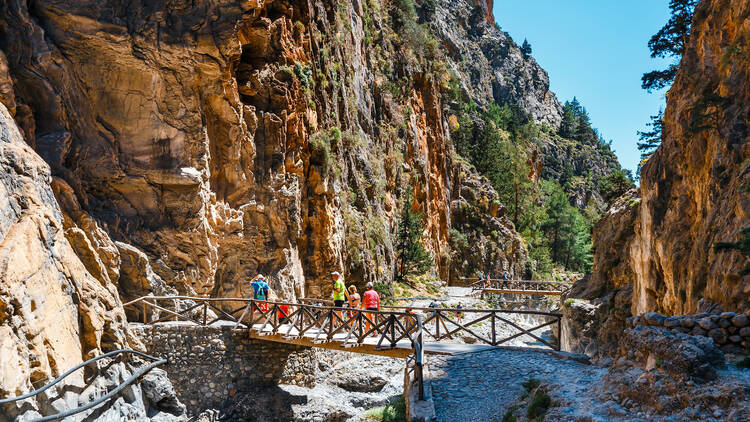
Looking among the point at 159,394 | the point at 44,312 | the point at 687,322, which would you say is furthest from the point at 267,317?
the point at 687,322

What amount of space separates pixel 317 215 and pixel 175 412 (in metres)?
11.0

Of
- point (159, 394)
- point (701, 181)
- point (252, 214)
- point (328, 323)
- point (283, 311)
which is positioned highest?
point (701, 181)

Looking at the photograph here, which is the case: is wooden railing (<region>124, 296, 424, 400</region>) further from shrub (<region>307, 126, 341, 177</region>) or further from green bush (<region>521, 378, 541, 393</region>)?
shrub (<region>307, 126, 341, 177</region>)

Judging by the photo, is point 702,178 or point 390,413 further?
point 390,413

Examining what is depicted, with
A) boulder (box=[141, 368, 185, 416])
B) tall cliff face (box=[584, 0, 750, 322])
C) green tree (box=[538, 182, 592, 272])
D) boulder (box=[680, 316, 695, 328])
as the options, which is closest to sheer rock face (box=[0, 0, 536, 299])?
boulder (box=[141, 368, 185, 416])

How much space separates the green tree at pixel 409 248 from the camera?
31.1 metres

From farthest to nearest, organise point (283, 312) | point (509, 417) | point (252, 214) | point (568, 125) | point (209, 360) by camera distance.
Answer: point (568, 125) < point (252, 214) < point (283, 312) < point (209, 360) < point (509, 417)

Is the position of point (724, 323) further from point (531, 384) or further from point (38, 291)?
point (38, 291)

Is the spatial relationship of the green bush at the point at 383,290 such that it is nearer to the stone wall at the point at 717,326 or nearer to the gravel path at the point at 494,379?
the gravel path at the point at 494,379

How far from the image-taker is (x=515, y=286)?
40.6 m

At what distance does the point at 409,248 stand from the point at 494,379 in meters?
21.5

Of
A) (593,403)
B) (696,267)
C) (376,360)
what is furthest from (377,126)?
(593,403)

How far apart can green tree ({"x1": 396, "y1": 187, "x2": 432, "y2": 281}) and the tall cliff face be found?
17219mm

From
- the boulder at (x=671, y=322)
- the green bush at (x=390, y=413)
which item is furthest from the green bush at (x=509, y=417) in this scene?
the green bush at (x=390, y=413)
